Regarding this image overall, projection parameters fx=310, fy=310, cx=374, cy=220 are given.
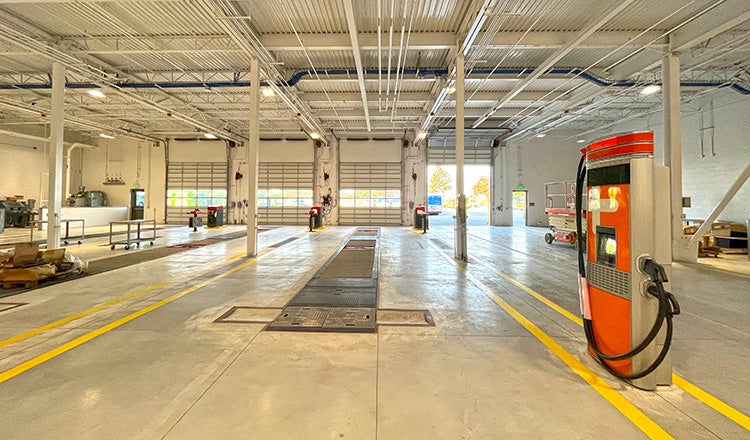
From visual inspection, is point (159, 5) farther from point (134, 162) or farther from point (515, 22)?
point (134, 162)

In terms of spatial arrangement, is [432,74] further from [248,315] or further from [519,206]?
[519,206]

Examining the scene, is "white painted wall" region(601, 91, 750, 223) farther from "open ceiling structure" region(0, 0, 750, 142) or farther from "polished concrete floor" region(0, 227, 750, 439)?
"polished concrete floor" region(0, 227, 750, 439)

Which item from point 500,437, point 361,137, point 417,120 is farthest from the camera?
point 361,137

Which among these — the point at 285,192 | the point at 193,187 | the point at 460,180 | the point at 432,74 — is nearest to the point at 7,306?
the point at 460,180

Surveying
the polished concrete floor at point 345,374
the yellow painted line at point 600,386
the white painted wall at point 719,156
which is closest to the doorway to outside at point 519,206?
the white painted wall at point 719,156

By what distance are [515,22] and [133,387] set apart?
33.4 feet

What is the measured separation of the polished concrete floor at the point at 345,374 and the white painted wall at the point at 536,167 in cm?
1608

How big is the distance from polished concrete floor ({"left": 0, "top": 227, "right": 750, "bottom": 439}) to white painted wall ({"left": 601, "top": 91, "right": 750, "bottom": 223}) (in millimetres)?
10880

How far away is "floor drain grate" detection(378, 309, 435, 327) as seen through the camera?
141 inches

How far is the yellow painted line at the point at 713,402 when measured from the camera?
1968 mm

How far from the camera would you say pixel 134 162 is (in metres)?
20.9

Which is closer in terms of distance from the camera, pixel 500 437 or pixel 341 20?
pixel 500 437

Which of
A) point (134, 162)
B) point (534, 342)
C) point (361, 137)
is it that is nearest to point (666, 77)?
point (534, 342)

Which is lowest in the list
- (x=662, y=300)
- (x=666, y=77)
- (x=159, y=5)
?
(x=662, y=300)
